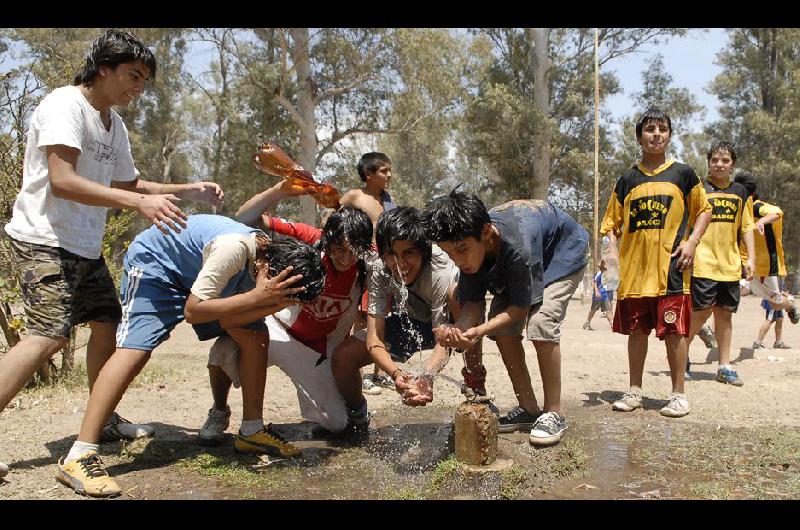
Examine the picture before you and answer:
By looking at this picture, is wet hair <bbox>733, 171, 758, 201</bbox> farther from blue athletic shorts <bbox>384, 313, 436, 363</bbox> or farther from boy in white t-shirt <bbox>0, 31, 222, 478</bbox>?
boy in white t-shirt <bbox>0, 31, 222, 478</bbox>

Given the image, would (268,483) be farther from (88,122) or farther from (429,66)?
(429,66)

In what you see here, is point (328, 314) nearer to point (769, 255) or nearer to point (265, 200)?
point (265, 200)

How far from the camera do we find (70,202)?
321 centimetres

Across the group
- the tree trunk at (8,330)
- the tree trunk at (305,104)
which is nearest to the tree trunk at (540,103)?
the tree trunk at (305,104)

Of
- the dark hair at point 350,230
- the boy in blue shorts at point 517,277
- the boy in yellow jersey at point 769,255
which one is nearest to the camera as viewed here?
the boy in blue shorts at point 517,277

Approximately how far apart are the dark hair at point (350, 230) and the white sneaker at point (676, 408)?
232 centimetres

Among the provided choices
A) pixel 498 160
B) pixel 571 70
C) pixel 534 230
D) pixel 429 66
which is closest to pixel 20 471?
pixel 534 230

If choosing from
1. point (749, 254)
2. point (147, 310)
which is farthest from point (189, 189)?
point (749, 254)

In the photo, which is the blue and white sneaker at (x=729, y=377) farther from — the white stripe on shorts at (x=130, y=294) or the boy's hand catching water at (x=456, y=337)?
the white stripe on shorts at (x=130, y=294)

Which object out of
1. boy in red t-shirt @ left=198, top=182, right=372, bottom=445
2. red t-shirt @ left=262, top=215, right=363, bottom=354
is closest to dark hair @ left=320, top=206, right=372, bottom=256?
boy in red t-shirt @ left=198, top=182, right=372, bottom=445

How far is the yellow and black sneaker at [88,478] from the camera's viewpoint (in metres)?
2.82

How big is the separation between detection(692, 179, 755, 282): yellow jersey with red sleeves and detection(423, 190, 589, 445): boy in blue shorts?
2267mm

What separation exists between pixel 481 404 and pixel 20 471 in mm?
2265

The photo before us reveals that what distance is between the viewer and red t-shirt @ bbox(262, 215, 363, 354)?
12.1ft
